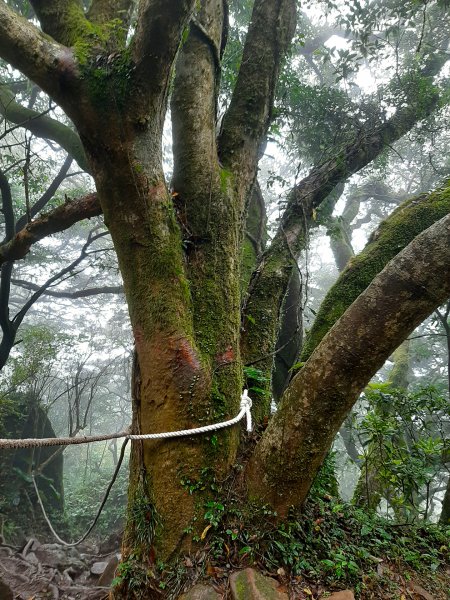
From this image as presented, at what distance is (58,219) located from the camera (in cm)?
326

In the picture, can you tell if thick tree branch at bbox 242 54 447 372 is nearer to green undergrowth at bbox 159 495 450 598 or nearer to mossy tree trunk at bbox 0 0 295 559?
mossy tree trunk at bbox 0 0 295 559

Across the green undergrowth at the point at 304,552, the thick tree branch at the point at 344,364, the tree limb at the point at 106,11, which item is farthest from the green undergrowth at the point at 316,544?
the tree limb at the point at 106,11

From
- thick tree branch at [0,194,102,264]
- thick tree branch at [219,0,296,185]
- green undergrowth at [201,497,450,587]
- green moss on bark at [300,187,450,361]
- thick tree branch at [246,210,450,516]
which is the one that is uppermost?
thick tree branch at [219,0,296,185]

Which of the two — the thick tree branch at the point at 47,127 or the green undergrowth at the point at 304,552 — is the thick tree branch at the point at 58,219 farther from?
the green undergrowth at the point at 304,552

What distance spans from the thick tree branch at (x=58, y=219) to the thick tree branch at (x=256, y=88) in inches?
44.0

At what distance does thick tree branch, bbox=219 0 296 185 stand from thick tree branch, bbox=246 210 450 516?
1552 mm

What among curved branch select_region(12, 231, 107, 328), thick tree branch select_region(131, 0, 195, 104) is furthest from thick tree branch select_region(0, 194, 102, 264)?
curved branch select_region(12, 231, 107, 328)

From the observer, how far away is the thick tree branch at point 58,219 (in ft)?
10.3

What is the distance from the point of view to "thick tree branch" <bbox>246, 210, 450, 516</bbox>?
1.55 m

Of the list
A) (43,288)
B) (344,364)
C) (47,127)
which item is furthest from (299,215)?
(43,288)

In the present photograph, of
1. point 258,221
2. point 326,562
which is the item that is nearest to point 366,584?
point 326,562

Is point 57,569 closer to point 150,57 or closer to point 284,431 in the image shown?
point 284,431

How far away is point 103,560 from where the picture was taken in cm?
605

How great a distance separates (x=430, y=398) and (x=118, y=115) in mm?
3283
